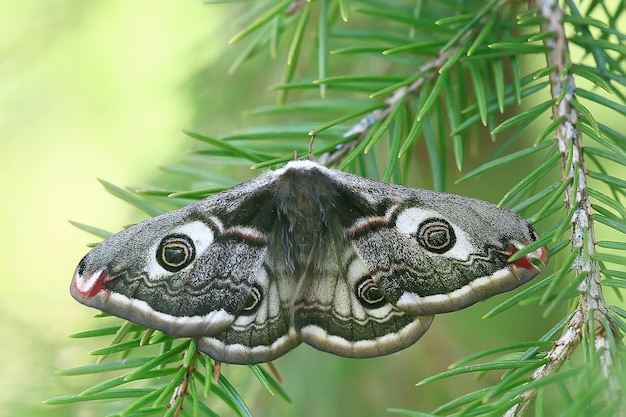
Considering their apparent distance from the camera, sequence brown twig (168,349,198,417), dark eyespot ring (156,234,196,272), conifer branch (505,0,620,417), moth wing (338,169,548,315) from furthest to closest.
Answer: dark eyespot ring (156,234,196,272), moth wing (338,169,548,315), brown twig (168,349,198,417), conifer branch (505,0,620,417)

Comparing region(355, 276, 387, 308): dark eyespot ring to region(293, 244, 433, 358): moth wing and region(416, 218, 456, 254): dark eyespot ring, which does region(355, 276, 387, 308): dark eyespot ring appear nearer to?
region(293, 244, 433, 358): moth wing

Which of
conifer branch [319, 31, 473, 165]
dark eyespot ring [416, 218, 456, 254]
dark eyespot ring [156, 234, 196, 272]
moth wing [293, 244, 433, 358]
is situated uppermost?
conifer branch [319, 31, 473, 165]

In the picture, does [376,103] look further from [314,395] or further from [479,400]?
[314,395]

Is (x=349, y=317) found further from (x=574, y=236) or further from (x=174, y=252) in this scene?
(x=574, y=236)

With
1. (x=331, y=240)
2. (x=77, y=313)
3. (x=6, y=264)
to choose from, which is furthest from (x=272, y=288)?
(x=6, y=264)

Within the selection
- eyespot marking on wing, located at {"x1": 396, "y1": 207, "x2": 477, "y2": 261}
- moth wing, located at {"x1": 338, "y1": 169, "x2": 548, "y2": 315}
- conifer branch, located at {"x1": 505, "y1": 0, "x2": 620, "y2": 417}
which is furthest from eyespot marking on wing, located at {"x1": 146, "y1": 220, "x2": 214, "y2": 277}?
conifer branch, located at {"x1": 505, "y1": 0, "x2": 620, "y2": 417}

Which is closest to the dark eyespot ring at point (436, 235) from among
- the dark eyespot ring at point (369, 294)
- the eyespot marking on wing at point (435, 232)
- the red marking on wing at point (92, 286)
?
the eyespot marking on wing at point (435, 232)
